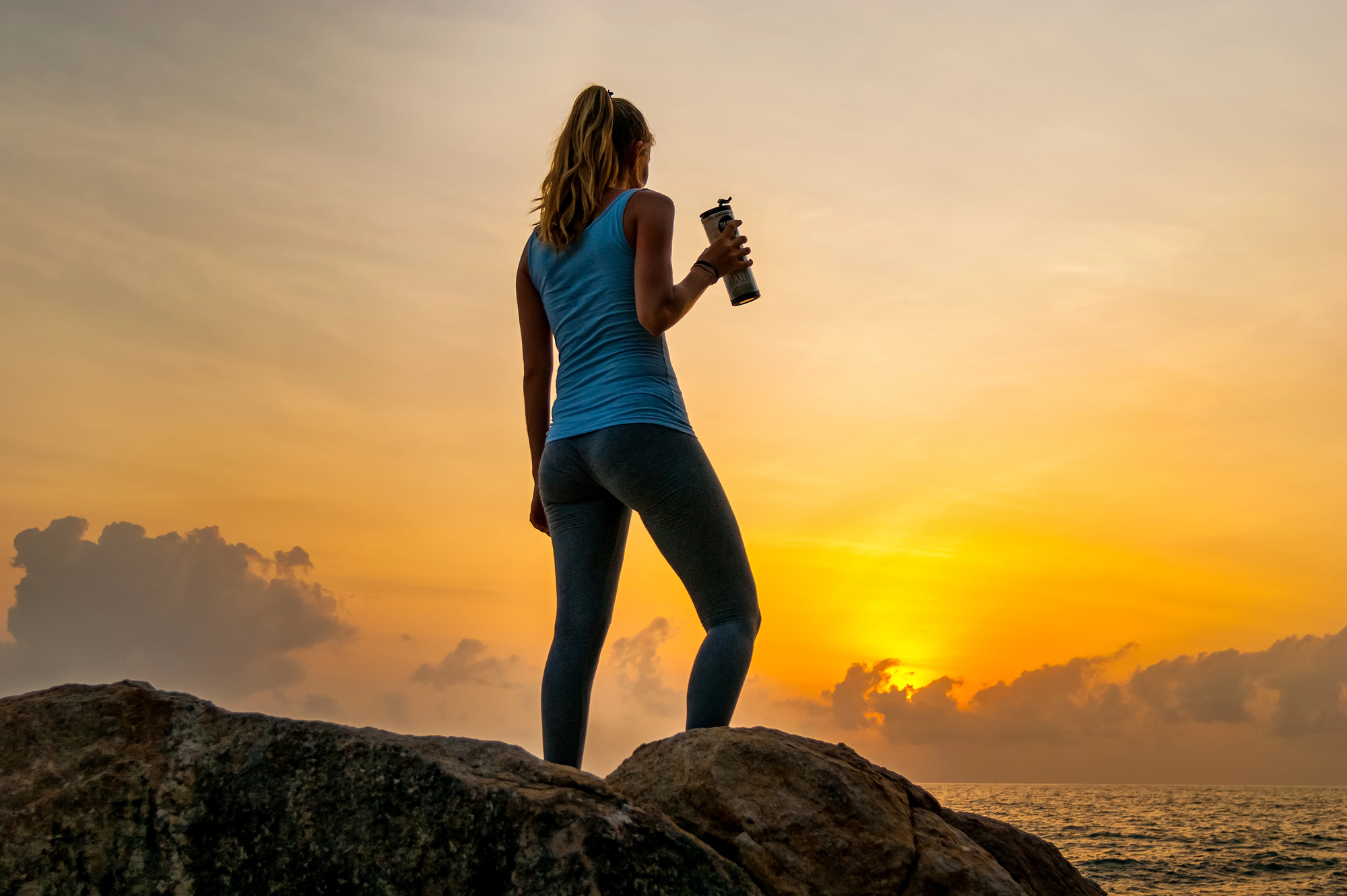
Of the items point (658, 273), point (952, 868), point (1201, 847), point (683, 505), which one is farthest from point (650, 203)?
point (1201, 847)

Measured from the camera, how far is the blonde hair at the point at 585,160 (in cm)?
329

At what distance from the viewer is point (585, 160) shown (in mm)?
3295

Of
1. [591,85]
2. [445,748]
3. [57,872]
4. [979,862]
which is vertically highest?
[591,85]

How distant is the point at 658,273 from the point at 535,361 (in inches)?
36.2

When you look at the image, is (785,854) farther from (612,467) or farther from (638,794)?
(612,467)

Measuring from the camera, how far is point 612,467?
9.62 ft

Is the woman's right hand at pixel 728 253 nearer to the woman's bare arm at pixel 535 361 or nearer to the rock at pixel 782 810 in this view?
the woman's bare arm at pixel 535 361

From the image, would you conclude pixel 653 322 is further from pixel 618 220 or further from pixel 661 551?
pixel 661 551

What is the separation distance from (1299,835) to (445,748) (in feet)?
172

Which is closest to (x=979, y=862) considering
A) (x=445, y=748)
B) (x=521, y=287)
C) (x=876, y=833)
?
(x=876, y=833)

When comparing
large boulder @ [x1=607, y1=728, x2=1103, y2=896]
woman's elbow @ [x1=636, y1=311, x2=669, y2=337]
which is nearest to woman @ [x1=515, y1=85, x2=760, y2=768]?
woman's elbow @ [x1=636, y1=311, x2=669, y2=337]

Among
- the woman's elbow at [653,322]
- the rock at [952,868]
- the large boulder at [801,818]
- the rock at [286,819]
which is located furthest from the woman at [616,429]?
the rock at [286,819]

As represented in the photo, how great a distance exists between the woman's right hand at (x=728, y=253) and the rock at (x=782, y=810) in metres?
1.59

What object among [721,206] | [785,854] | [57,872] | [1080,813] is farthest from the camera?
[1080,813]
